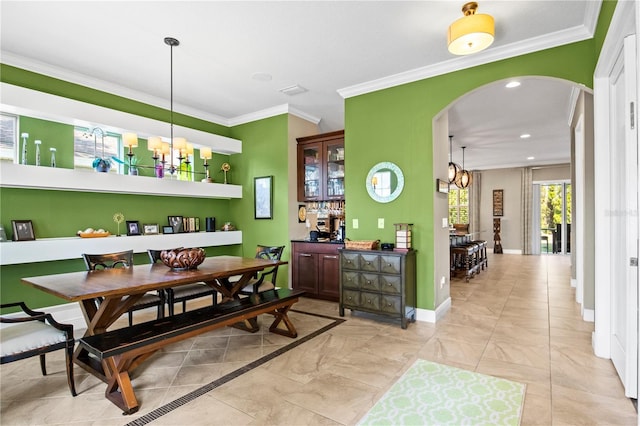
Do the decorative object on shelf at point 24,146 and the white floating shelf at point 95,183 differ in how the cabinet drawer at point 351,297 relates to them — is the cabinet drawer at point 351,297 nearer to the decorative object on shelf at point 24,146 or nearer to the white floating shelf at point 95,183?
the white floating shelf at point 95,183

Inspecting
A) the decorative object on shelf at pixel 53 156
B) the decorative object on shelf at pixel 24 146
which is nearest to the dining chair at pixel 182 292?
the decorative object on shelf at pixel 53 156

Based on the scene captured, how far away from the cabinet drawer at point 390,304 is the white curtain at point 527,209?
884 centimetres

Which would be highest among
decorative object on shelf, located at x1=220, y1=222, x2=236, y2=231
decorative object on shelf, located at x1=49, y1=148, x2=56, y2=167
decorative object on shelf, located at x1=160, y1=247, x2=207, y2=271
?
decorative object on shelf, located at x1=49, y1=148, x2=56, y2=167

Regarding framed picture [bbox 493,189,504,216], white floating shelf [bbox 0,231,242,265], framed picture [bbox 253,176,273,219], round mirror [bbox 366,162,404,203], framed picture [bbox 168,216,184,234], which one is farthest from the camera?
framed picture [bbox 493,189,504,216]

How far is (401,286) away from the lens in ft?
12.3

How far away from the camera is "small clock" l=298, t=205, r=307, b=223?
219 inches

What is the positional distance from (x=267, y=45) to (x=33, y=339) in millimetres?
3116

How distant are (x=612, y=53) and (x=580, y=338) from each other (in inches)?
104

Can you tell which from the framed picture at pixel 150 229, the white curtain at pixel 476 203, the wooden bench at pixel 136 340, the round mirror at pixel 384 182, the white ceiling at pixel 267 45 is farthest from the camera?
the white curtain at pixel 476 203

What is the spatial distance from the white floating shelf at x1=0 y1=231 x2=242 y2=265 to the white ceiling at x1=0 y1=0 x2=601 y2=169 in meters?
1.92

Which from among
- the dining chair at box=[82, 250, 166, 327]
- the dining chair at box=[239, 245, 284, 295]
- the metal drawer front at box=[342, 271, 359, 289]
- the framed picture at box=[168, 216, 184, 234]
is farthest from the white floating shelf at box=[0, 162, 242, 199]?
the metal drawer front at box=[342, 271, 359, 289]

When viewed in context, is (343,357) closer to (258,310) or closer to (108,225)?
(258,310)

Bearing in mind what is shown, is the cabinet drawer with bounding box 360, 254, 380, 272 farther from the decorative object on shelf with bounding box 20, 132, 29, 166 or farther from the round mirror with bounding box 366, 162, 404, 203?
the decorative object on shelf with bounding box 20, 132, 29, 166

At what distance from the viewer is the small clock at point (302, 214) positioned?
18.2 feet
